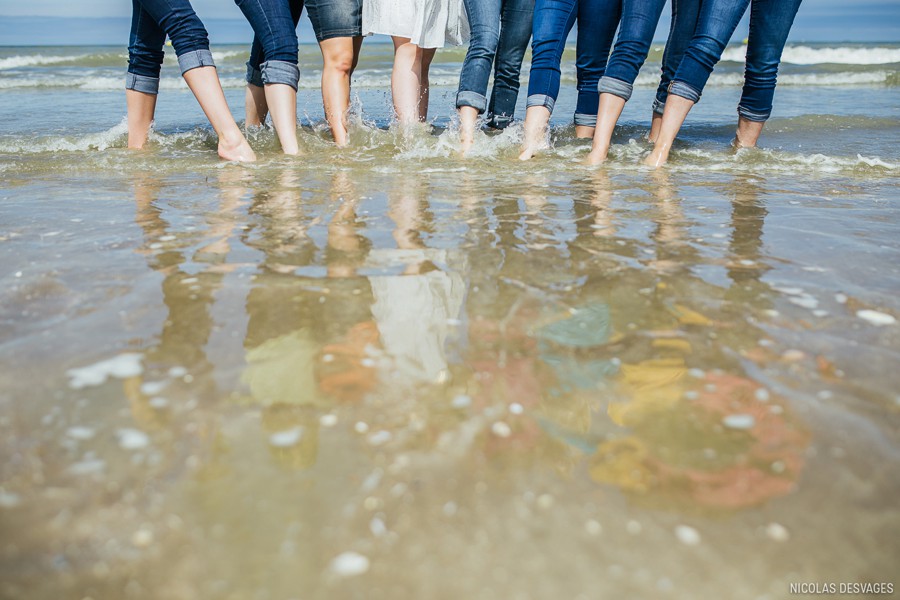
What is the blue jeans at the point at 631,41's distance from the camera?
138 inches

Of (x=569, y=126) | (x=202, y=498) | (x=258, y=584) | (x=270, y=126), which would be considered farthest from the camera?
(x=569, y=126)

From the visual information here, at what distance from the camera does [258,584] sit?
757mm

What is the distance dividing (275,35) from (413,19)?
30.8 inches

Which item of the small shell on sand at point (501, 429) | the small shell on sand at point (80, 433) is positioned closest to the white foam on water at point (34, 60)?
the small shell on sand at point (80, 433)

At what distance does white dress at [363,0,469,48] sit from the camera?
3742 mm

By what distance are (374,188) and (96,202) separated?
112cm

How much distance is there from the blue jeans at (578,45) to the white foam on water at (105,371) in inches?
113

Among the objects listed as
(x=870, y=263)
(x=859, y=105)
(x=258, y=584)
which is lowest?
(x=258, y=584)

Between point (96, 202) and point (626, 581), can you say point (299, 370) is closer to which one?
point (626, 581)

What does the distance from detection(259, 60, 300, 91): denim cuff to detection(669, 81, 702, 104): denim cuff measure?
6.66ft

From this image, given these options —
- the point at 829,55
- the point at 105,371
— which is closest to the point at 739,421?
the point at 105,371

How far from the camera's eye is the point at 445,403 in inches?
44.3

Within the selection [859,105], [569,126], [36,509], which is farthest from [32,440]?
[859,105]

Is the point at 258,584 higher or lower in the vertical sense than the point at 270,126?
lower
